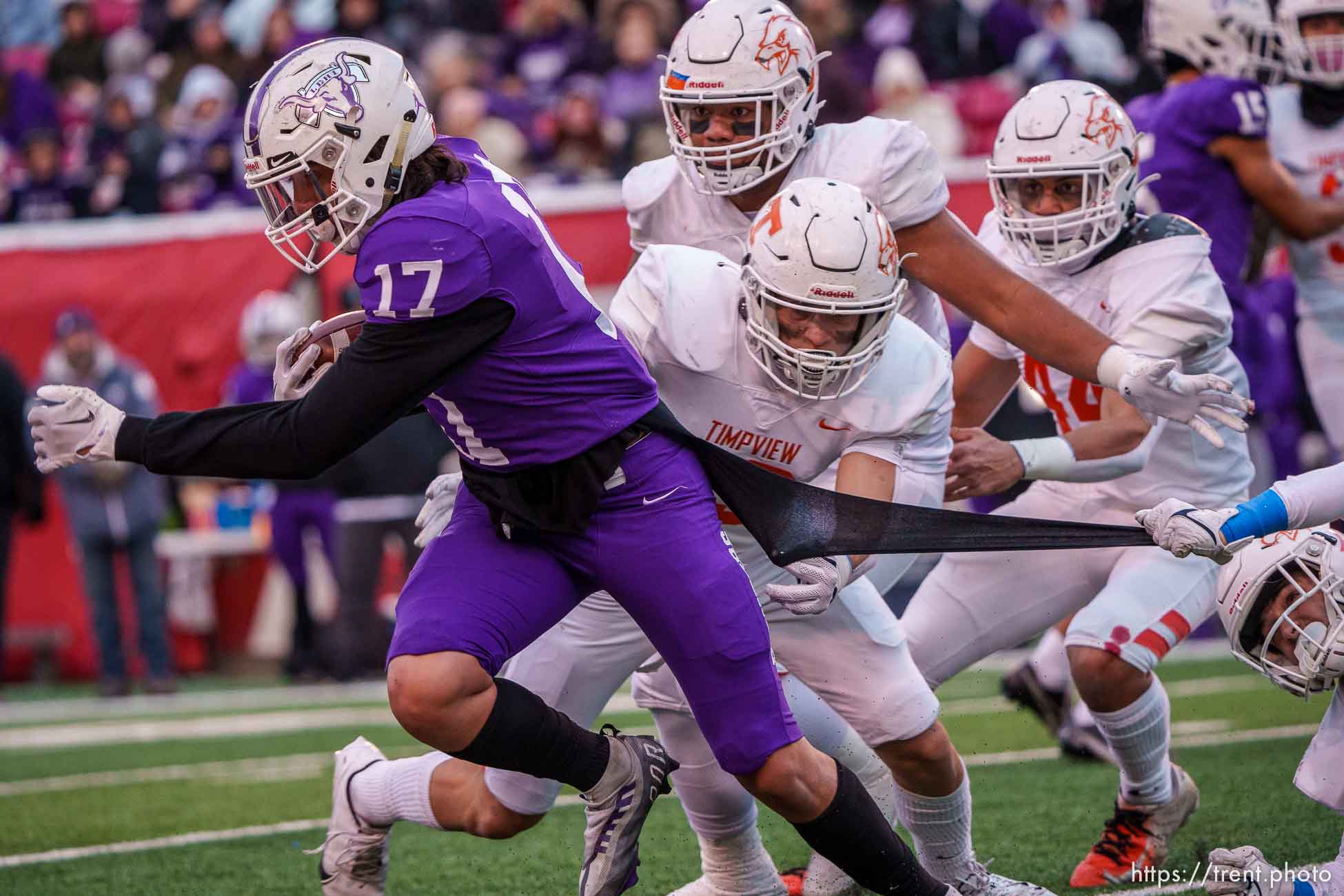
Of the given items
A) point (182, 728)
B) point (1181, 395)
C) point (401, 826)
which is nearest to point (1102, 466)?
point (1181, 395)

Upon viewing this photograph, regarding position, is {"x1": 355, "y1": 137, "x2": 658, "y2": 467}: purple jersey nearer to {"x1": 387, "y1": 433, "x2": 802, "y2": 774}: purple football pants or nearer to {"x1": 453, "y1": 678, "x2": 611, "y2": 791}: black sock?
{"x1": 387, "y1": 433, "x2": 802, "y2": 774}: purple football pants

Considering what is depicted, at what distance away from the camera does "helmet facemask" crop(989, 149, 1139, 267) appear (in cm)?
416

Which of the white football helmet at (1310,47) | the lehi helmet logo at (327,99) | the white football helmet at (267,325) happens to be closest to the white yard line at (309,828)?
the white football helmet at (1310,47)

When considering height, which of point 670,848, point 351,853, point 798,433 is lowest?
point 670,848

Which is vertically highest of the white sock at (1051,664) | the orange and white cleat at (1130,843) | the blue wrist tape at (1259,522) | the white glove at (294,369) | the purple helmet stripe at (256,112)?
the purple helmet stripe at (256,112)

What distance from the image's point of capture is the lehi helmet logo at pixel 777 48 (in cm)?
388

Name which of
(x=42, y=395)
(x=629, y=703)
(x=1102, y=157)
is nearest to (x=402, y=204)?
(x=42, y=395)

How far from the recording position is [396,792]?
11.8 feet

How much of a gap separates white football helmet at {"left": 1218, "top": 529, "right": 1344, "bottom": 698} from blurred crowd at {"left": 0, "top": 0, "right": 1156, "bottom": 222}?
637 cm

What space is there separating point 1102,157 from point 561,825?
2.34m

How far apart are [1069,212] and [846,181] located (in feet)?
2.03

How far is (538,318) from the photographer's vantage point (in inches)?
124

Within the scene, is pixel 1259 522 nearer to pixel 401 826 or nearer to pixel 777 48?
pixel 777 48

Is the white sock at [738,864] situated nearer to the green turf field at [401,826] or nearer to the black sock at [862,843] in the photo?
the green turf field at [401,826]
